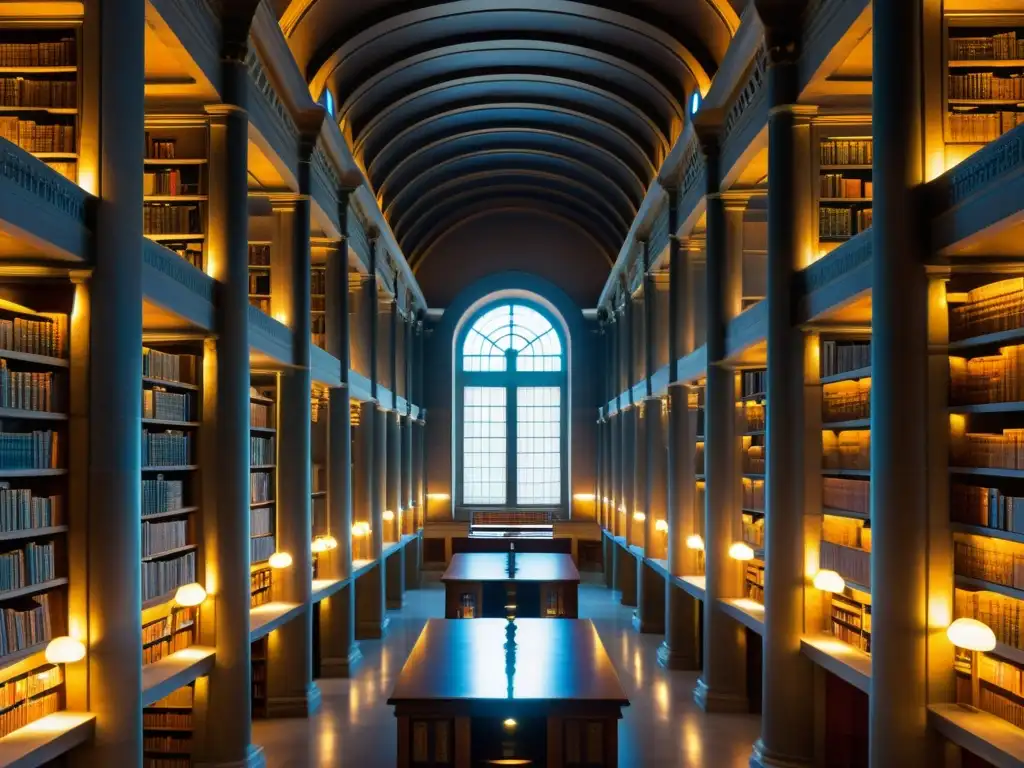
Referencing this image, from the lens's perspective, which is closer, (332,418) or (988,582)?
(988,582)

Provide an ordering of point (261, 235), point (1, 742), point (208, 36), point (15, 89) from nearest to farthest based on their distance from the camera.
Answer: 1. point (1, 742)
2. point (15, 89)
3. point (208, 36)
4. point (261, 235)

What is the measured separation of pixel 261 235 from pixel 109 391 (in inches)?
256

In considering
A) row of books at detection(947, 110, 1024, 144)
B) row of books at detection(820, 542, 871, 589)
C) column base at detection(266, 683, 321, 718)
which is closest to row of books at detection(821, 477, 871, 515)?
row of books at detection(820, 542, 871, 589)

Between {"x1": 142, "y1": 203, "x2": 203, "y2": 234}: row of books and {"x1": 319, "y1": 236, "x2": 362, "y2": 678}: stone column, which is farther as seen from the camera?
{"x1": 319, "y1": 236, "x2": 362, "y2": 678}: stone column

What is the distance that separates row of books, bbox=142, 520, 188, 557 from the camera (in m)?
A: 7.25

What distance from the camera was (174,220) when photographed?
27.8 ft

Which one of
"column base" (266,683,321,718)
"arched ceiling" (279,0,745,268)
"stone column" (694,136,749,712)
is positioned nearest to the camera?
"column base" (266,683,321,718)

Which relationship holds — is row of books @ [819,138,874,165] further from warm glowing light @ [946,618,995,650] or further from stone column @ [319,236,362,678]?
stone column @ [319,236,362,678]

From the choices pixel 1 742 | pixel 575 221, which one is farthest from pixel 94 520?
pixel 575 221

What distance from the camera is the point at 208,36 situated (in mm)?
7824

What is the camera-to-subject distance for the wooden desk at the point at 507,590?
14391mm

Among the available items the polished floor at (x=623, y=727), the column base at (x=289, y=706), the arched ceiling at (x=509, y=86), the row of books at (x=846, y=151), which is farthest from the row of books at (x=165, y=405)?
the row of books at (x=846, y=151)

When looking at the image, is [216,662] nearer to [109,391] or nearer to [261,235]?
[109,391]

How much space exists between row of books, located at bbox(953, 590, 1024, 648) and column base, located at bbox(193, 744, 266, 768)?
5.54 m
